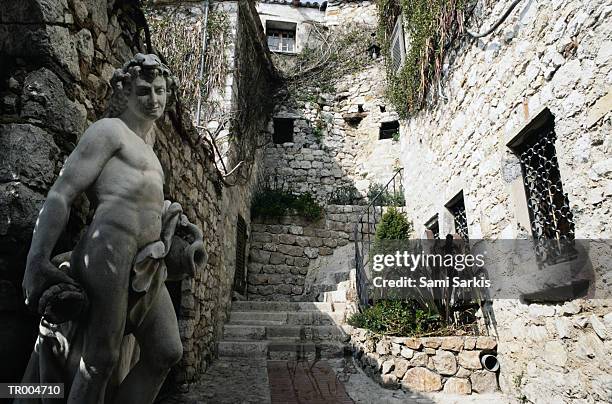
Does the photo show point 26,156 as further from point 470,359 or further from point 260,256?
point 260,256

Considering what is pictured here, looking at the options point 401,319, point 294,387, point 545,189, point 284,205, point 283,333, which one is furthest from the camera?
point 284,205

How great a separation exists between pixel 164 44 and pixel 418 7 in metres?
4.11

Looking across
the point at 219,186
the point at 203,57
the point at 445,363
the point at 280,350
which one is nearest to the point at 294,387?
the point at 280,350

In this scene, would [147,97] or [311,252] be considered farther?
[311,252]

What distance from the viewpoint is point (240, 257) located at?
6543 millimetres

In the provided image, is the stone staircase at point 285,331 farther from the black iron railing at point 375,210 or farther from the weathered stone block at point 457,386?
the black iron railing at point 375,210

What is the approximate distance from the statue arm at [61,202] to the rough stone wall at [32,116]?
1.33 feet

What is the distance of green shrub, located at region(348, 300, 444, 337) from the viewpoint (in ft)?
13.8

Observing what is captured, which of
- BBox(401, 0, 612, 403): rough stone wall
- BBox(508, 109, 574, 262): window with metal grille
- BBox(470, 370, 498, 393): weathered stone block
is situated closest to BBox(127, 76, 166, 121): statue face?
BBox(401, 0, 612, 403): rough stone wall

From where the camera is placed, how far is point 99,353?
110 cm

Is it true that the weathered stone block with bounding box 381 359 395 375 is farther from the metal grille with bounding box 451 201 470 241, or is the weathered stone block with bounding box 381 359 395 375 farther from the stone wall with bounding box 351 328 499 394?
the metal grille with bounding box 451 201 470 241

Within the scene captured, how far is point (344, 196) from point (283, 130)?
2.37 meters

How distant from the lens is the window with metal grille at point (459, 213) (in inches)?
195

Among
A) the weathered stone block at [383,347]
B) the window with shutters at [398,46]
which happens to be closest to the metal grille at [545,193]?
the weathered stone block at [383,347]
